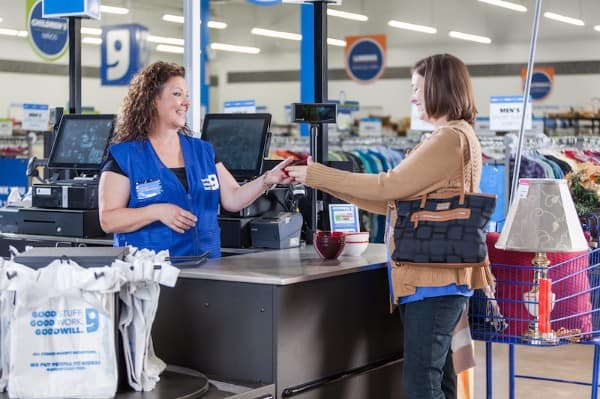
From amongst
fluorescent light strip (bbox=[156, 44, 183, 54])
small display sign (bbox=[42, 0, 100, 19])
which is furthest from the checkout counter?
fluorescent light strip (bbox=[156, 44, 183, 54])

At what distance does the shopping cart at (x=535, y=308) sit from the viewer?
320cm

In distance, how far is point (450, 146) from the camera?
9.47 feet

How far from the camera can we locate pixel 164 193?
3359 mm

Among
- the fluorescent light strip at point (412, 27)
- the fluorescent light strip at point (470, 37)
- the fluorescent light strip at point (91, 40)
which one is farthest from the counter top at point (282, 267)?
the fluorescent light strip at point (91, 40)

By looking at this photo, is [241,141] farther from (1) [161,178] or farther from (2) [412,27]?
(2) [412,27]

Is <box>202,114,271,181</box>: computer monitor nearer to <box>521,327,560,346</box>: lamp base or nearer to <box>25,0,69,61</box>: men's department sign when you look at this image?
<box>521,327,560,346</box>: lamp base

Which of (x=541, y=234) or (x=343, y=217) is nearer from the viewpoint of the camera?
(x=541, y=234)

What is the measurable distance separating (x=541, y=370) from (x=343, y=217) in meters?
2.75

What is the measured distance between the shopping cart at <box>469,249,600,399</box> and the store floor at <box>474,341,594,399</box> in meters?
2.06

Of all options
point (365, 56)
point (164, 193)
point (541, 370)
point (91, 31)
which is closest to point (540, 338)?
point (164, 193)

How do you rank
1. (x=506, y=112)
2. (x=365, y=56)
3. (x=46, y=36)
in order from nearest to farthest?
(x=506, y=112) < (x=46, y=36) < (x=365, y=56)

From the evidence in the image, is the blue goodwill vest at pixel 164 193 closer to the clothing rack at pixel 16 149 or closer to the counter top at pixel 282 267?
the counter top at pixel 282 267

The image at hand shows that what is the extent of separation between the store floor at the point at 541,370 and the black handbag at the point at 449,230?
102 inches

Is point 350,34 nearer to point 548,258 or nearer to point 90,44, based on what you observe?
point 90,44
